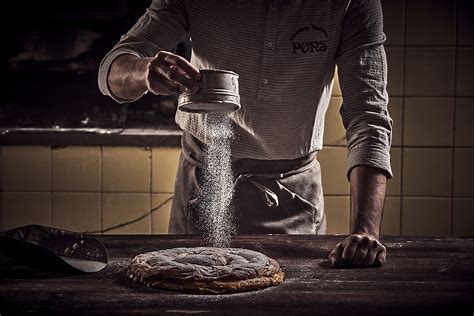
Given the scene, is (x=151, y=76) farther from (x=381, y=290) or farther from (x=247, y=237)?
(x=381, y=290)

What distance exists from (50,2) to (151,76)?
5.19 feet

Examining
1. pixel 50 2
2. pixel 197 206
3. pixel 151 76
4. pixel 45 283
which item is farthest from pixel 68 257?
pixel 50 2

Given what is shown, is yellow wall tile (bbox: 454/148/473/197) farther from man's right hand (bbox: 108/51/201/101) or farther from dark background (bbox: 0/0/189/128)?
man's right hand (bbox: 108/51/201/101)

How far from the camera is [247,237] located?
153cm

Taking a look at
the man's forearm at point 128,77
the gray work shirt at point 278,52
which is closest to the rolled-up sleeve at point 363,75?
the gray work shirt at point 278,52

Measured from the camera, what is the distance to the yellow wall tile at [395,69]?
254cm

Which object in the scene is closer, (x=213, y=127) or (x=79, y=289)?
(x=79, y=289)

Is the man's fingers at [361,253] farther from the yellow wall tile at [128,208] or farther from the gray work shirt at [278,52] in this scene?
the yellow wall tile at [128,208]

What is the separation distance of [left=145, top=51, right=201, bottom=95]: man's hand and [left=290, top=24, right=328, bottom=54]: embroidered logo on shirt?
53cm

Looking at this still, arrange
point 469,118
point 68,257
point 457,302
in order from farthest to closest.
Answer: point 469,118 → point 68,257 → point 457,302

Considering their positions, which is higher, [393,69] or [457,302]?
[393,69]

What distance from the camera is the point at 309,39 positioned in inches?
66.4

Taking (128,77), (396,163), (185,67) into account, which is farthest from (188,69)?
(396,163)

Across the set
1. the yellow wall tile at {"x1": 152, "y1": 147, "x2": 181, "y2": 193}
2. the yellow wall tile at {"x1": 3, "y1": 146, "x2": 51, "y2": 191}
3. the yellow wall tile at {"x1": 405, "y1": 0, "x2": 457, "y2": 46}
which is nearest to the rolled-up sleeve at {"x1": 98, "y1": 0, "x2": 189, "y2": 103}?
the yellow wall tile at {"x1": 152, "y1": 147, "x2": 181, "y2": 193}
